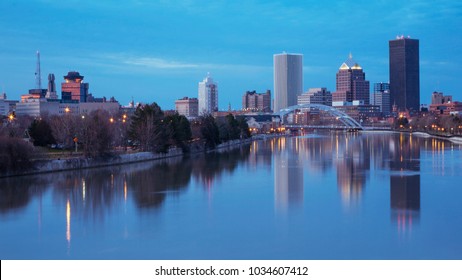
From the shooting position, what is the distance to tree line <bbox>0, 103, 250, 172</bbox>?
1770cm

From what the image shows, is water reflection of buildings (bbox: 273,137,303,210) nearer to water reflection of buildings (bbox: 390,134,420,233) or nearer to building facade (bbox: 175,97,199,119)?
water reflection of buildings (bbox: 390,134,420,233)

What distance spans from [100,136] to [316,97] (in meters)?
103

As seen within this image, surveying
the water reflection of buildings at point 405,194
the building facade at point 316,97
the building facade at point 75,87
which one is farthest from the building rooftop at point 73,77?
the water reflection of buildings at point 405,194

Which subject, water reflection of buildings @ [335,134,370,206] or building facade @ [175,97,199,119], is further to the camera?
building facade @ [175,97,199,119]

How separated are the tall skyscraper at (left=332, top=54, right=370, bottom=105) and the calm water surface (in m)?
105

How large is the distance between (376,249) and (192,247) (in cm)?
246

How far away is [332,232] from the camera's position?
9.48 metres

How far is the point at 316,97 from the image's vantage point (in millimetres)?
121812

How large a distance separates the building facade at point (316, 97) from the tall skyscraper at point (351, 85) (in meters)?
1.56

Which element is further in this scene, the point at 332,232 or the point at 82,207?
the point at 82,207

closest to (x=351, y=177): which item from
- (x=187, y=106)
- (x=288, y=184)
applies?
(x=288, y=184)

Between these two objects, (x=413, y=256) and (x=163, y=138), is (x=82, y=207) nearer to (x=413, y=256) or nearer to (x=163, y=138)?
(x=413, y=256)

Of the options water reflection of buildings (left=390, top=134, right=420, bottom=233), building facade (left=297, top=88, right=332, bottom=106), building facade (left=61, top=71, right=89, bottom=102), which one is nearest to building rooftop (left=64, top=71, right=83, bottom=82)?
building facade (left=61, top=71, right=89, bottom=102)

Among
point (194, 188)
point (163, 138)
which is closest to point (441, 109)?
point (163, 138)
